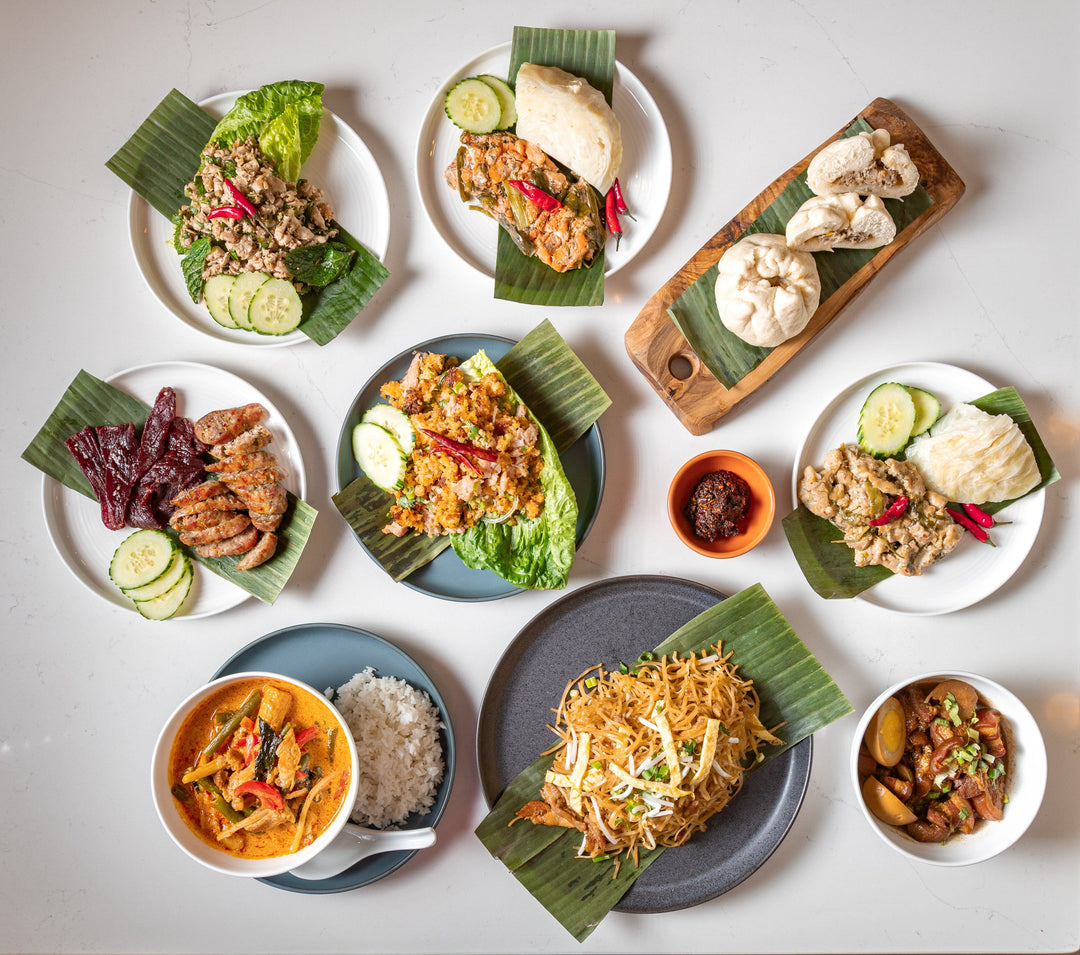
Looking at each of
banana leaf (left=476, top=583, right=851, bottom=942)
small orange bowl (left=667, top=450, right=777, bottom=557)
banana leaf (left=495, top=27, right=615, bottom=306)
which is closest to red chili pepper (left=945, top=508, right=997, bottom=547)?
small orange bowl (left=667, top=450, right=777, bottom=557)

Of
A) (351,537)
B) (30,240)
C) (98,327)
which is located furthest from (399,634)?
(30,240)

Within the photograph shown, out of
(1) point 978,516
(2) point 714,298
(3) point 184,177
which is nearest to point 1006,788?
(1) point 978,516

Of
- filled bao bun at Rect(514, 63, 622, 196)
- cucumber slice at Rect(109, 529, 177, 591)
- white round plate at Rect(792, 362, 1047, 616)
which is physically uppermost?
filled bao bun at Rect(514, 63, 622, 196)

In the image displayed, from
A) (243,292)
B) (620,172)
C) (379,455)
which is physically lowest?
(379,455)

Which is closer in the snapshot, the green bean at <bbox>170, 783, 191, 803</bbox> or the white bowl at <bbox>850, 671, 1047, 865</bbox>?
the green bean at <bbox>170, 783, 191, 803</bbox>

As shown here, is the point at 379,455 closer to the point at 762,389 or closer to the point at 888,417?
the point at 762,389

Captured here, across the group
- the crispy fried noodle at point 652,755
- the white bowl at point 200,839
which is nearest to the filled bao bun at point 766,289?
the crispy fried noodle at point 652,755

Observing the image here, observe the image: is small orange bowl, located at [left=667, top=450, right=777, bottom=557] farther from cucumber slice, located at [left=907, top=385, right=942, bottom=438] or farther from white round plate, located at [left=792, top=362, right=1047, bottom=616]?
cucumber slice, located at [left=907, top=385, right=942, bottom=438]

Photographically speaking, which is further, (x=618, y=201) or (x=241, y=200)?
(x=618, y=201)
